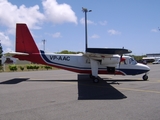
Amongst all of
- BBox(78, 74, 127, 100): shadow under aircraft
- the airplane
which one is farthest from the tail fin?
BBox(78, 74, 127, 100): shadow under aircraft

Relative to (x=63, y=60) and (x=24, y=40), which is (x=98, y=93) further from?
(x=24, y=40)

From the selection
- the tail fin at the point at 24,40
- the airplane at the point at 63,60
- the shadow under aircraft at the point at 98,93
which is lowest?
the shadow under aircraft at the point at 98,93

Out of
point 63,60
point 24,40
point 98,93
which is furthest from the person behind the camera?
point 63,60

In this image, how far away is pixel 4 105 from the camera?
24.9 feet

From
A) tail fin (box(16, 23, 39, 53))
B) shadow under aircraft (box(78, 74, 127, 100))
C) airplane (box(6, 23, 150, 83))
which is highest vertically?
tail fin (box(16, 23, 39, 53))

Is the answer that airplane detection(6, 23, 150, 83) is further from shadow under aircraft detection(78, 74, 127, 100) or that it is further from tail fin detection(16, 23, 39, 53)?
shadow under aircraft detection(78, 74, 127, 100)

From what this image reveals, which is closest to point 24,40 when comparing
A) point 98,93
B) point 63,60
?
point 63,60

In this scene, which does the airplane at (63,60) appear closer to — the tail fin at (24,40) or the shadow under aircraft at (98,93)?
the tail fin at (24,40)

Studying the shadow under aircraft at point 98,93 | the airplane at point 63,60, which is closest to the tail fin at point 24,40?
the airplane at point 63,60

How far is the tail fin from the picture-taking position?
53.4 ft

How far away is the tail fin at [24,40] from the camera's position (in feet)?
53.4

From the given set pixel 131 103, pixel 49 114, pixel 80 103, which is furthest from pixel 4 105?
pixel 131 103

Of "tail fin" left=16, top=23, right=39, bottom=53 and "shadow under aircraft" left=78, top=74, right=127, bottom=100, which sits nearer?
"shadow under aircraft" left=78, top=74, right=127, bottom=100

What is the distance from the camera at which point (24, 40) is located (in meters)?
16.5
